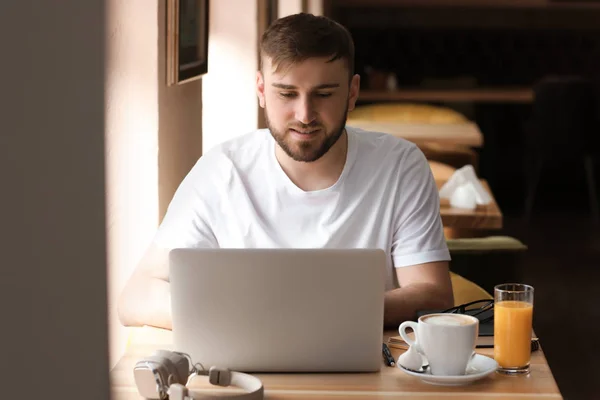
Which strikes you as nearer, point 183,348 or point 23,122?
point 23,122

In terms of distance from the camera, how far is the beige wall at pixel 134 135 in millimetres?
2094

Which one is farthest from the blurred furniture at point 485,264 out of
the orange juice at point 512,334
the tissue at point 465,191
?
the orange juice at point 512,334

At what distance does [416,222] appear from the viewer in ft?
6.88

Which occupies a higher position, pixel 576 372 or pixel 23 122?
pixel 23 122

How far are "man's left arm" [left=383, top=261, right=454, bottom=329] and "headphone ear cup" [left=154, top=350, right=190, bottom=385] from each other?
0.49 meters

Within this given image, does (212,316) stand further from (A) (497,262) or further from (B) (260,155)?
(A) (497,262)

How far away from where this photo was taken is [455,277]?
2.90m

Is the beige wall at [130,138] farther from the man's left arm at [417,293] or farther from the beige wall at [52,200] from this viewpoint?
the beige wall at [52,200]

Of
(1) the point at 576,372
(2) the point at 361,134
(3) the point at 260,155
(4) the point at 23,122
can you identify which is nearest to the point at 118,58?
(3) the point at 260,155

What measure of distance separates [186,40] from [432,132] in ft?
9.57

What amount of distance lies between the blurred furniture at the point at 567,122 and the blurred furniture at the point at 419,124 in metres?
0.77

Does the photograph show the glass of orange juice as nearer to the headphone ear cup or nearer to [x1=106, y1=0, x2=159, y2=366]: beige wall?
the headphone ear cup

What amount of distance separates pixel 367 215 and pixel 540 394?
737 millimetres

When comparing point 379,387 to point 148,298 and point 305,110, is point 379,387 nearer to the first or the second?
point 148,298
